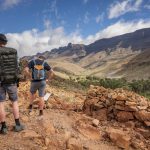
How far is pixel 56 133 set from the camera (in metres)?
8.48

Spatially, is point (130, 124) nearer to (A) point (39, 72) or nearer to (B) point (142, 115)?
(B) point (142, 115)

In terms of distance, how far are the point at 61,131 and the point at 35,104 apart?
2873mm

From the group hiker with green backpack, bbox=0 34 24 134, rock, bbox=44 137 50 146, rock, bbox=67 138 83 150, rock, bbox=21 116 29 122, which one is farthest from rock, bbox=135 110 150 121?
hiker with green backpack, bbox=0 34 24 134

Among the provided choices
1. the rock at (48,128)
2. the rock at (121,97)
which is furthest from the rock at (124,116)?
the rock at (48,128)

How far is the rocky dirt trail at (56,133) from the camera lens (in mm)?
7406

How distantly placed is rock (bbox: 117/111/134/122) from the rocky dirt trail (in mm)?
488

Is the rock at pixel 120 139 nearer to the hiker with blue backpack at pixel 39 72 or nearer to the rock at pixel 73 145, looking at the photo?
the rock at pixel 73 145

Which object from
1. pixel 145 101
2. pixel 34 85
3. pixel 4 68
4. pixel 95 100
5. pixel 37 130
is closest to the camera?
pixel 4 68

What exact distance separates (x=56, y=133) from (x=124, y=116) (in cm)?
293

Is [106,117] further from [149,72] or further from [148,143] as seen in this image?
[149,72]

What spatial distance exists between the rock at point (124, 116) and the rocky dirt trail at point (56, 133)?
1.60 feet

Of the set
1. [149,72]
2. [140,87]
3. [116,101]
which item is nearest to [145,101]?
[116,101]

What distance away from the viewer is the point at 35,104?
1140cm

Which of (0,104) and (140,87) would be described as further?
(140,87)
